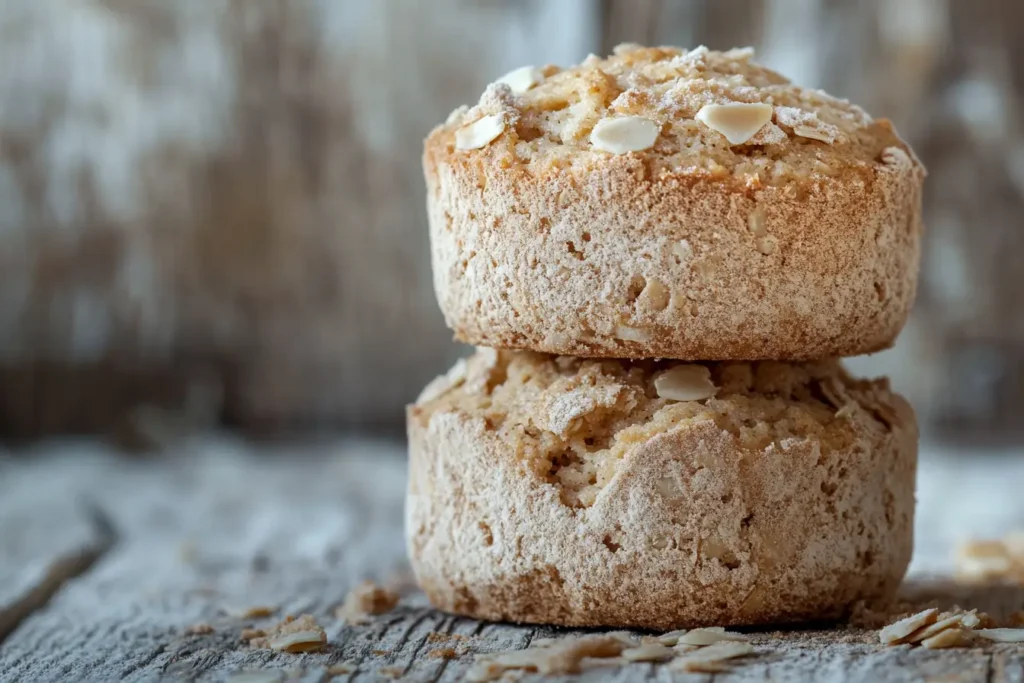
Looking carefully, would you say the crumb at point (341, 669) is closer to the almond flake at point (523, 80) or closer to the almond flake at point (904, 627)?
the almond flake at point (904, 627)

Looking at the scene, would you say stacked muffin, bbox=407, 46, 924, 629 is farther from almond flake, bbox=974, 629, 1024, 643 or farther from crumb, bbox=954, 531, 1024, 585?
crumb, bbox=954, 531, 1024, 585

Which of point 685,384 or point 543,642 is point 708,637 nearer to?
point 543,642

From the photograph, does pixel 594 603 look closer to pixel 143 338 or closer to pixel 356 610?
pixel 356 610

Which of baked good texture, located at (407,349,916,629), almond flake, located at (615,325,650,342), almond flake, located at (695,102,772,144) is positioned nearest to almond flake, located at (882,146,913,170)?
almond flake, located at (695,102,772,144)

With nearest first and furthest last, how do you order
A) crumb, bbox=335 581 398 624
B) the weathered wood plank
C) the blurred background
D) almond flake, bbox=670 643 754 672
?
1. almond flake, bbox=670 643 754 672
2. crumb, bbox=335 581 398 624
3. the weathered wood plank
4. the blurred background

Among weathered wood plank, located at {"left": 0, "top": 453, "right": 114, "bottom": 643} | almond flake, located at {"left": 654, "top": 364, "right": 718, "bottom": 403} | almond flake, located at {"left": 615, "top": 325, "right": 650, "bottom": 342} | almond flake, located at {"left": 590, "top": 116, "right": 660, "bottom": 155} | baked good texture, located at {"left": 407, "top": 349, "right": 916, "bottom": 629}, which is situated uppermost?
almond flake, located at {"left": 590, "top": 116, "right": 660, "bottom": 155}

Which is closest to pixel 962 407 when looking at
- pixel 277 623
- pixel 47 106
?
pixel 277 623

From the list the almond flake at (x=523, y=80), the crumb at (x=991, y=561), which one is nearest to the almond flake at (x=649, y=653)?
the almond flake at (x=523, y=80)
